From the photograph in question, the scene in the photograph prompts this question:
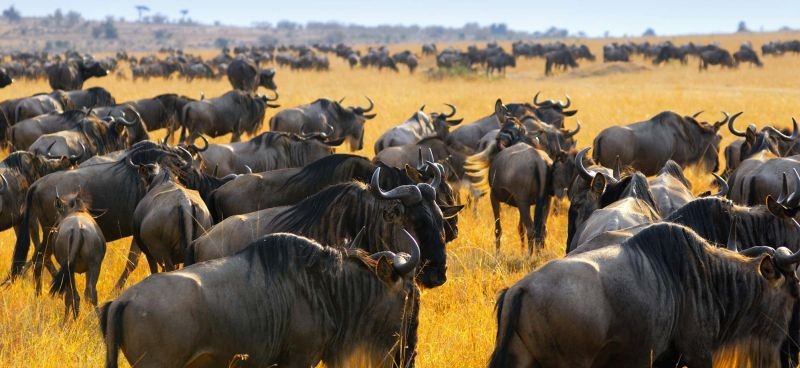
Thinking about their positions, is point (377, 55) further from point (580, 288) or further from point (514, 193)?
point (580, 288)

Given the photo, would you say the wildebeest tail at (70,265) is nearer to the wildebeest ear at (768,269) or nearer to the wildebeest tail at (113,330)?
the wildebeest tail at (113,330)

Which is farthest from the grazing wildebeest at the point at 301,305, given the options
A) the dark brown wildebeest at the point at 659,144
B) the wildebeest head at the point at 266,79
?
the wildebeest head at the point at 266,79

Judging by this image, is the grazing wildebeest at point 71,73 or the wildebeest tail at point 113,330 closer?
the wildebeest tail at point 113,330

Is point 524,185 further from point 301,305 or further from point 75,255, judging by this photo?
point 301,305

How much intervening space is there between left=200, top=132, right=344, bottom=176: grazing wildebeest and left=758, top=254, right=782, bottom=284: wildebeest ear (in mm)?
5697

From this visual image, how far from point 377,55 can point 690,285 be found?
48638mm

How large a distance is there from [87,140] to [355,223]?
594 centimetres

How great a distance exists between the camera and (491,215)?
1030 centimetres

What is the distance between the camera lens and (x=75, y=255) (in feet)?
20.3

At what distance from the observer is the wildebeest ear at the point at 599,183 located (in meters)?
6.38

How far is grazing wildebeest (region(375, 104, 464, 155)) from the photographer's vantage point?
40.2 ft

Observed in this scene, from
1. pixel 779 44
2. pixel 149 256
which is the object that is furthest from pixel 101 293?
pixel 779 44

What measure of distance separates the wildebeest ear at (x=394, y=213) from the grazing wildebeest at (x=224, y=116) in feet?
33.3

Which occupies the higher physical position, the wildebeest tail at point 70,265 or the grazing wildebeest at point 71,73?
the wildebeest tail at point 70,265
